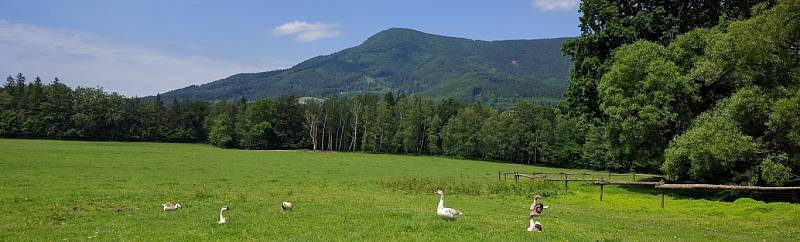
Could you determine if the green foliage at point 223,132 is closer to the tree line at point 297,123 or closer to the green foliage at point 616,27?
the tree line at point 297,123

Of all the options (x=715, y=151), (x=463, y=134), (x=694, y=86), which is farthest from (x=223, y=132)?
(x=715, y=151)

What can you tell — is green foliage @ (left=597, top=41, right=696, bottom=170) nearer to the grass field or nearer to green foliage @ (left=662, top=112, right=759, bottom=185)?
green foliage @ (left=662, top=112, right=759, bottom=185)

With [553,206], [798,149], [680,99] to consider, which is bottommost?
[553,206]

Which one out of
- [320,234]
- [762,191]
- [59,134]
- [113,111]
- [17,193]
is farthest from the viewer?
[113,111]

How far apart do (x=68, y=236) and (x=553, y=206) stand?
925 inches

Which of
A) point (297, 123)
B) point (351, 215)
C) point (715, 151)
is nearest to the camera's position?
point (351, 215)

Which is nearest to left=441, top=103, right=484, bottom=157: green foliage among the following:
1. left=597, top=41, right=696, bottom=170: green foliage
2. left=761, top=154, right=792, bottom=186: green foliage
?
left=597, top=41, right=696, bottom=170: green foliage

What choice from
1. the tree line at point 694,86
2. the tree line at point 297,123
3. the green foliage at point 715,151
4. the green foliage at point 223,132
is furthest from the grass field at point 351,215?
the green foliage at point 223,132

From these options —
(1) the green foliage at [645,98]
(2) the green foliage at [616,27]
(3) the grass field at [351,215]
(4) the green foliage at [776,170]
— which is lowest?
(3) the grass field at [351,215]

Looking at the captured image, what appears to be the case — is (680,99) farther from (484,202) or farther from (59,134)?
(59,134)

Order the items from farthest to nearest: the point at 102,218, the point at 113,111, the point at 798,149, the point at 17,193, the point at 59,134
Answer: the point at 113,111, the point at 59,134, the point at 798,149, the point at 17,193, the point at 102,218

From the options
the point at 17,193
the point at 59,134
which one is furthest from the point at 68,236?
the point at 59,134

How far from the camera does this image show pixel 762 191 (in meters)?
35.1

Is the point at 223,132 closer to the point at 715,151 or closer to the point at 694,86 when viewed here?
the point at 694,86
